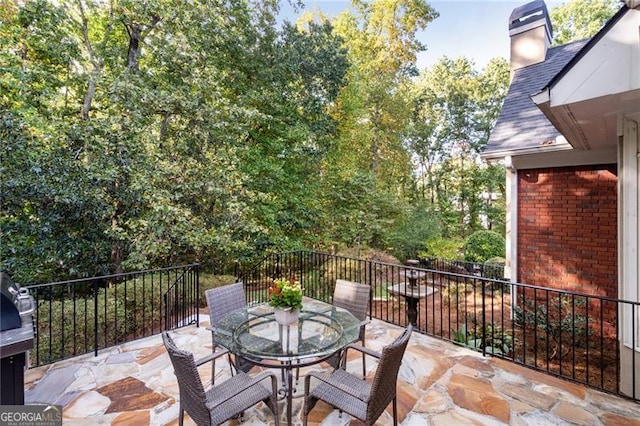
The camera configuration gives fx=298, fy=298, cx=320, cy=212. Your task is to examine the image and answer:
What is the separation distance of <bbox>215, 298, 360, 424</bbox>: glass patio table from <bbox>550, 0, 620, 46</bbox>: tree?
16683 mm

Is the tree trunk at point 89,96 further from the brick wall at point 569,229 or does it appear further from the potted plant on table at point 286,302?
the brick wall at point 569,229

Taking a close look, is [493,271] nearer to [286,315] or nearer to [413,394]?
[413,394]

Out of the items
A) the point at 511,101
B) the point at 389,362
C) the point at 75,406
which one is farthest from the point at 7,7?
the point at 511,101

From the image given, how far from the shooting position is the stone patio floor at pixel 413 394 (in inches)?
97.7

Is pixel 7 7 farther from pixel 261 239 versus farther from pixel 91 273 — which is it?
pixel 261 239

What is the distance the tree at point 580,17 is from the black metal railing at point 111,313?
17525mm

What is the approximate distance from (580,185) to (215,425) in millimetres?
5872

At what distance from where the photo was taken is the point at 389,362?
76.4 inches

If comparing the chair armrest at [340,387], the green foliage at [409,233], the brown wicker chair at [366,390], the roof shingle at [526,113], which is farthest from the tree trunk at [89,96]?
the green foliage at [409,233]

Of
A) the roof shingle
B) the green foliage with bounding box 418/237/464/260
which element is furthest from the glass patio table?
the green foliage with bounding box 418/237/464/260

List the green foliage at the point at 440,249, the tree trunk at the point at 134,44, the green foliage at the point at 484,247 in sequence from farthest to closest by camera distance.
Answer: the green foliage at the point at 440,249
the green foliage at the point at 484,247
the tree trunk at the point at 134,44

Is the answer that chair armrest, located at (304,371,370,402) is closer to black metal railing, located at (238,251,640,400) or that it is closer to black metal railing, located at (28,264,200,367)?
black metal railing, located at (238,251,640,400)

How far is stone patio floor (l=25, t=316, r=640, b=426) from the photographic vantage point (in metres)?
2.48

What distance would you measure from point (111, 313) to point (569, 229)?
7905mm
